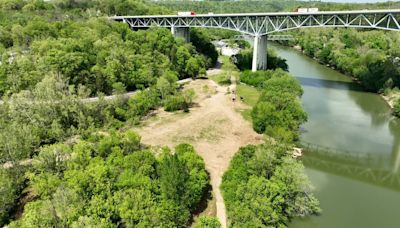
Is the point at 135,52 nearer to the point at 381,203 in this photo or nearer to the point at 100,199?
the point at 100,199

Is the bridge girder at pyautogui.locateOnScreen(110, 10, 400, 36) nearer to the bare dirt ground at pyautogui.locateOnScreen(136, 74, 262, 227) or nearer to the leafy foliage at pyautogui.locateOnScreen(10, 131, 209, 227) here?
the bare dirt ground at pyautogui.locateOnScreen(136, 74, 262, 227)

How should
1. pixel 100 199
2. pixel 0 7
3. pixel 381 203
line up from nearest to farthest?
pixel 100 199, pixel 381 203, pixel 0 7

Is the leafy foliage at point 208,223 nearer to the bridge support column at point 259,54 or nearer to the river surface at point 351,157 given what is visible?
the river surface at point 351,157

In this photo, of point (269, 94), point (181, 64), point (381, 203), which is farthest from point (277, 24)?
point (381, 203)

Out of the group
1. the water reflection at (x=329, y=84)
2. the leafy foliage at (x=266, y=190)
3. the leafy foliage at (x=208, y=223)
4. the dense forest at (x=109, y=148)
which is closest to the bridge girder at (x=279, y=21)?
the dense forest at (x=109, y=148)

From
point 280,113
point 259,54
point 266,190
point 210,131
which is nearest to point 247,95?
point 259,54
